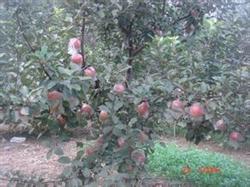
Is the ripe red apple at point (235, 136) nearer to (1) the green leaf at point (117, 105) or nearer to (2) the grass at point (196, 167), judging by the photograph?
(1) the green leaf at point (117, 105)

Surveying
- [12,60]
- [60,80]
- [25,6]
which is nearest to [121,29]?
[25,6]

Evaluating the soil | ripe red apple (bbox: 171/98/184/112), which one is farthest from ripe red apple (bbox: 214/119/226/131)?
the soil

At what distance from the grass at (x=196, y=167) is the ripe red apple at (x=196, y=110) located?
1.74 m

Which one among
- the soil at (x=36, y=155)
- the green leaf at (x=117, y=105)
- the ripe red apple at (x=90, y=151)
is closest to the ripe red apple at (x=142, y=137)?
the green leaf at (x=117, y=105)

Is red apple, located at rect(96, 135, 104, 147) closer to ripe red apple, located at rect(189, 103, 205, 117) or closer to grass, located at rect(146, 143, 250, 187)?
ripe red apple, located at rect(189, 103, 205, 117)

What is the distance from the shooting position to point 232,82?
2.01 meters

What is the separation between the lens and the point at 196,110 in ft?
6.13

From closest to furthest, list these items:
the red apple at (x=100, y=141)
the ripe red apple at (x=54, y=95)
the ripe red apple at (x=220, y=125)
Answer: the ripe red apple at (x=54, y=95), the ripe red apple at (x=220, y=125), the red apple at (x=100, y=141)

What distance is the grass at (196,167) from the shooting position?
396 centimetres

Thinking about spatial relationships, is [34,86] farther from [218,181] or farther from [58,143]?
[218,181]

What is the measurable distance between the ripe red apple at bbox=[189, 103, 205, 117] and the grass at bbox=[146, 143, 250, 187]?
1.74 meters

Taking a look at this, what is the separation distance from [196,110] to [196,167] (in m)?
2.61

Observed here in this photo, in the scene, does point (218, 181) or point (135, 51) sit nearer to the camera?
point (135, 51)

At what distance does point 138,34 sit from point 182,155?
2258mm
